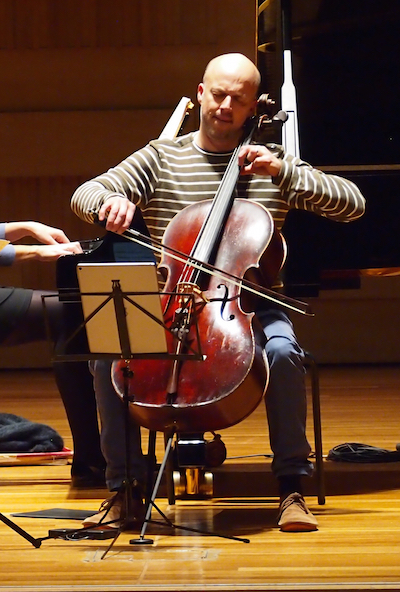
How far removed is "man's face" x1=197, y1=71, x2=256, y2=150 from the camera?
2326mm

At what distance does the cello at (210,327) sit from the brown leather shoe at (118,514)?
206 mm

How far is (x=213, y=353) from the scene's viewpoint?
1.97 m

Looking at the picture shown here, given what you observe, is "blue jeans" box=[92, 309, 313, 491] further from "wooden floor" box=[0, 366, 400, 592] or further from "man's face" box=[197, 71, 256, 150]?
"man's face" box=[197, 71, 256, 150]

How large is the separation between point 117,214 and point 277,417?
593 mm

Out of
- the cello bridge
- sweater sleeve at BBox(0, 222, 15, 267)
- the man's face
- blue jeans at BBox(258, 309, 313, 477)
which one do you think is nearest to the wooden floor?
blue jeans at BBox(258, 309, 313, 477)

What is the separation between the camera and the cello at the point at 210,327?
6.33ft

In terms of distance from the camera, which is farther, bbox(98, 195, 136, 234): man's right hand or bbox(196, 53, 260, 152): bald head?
bbox(196, 53, 260, 152): bald head

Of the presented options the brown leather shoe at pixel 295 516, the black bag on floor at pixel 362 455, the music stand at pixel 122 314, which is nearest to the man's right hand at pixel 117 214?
the music stand at pixel 122 314

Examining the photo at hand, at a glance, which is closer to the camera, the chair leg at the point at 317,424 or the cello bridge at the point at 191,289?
the cello bridge at the point at 191,289

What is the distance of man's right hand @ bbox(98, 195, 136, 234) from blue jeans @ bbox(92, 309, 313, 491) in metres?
0.35

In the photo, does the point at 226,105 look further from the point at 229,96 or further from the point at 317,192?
the point at 317,192

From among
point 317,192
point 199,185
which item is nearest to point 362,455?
point 317,192

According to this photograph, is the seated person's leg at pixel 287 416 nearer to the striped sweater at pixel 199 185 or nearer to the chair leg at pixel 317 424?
the chair leg at pixel 317 424

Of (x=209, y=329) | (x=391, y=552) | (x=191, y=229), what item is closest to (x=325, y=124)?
(x=191, y=229)
